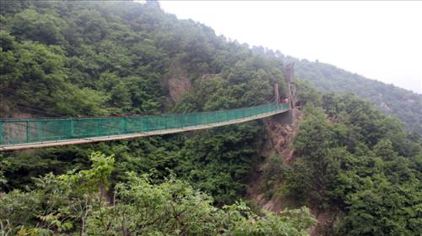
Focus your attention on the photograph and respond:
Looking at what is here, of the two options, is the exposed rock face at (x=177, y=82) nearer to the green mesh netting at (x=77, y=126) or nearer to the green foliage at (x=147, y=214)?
the green mesh netting at (x=77, y=126)

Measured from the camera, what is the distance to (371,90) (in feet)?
134

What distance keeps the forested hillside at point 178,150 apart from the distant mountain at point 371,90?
12475 mm

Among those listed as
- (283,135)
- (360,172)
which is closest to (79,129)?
(360,172)

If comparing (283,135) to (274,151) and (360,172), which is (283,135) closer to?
(274,151)

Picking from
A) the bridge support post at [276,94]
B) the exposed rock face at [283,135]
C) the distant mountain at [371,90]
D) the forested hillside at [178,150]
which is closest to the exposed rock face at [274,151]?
the exposed rock face at [283,135]

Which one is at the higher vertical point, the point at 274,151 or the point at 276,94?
the point at 276,94

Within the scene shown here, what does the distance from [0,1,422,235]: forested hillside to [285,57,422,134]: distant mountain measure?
12.5 meters

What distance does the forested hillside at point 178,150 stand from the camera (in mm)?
7055

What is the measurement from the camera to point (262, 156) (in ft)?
62.3

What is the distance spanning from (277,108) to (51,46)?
12038 mm

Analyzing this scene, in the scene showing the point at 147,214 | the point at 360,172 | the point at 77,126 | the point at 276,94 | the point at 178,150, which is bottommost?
the point at 178,150

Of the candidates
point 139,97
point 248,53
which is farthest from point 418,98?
point 139,97

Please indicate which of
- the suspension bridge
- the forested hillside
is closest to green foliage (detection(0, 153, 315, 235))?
the forested hillside

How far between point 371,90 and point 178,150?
29152mm
